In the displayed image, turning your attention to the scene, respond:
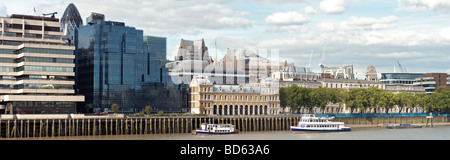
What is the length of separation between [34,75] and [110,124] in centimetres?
2246

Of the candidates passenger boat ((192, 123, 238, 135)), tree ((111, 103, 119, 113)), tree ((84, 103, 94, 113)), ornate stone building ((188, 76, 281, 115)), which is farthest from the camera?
ornate stone building ((188, 76, 281, 115))

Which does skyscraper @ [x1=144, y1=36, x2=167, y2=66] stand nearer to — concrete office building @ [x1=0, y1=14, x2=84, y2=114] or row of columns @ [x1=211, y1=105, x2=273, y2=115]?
row of columns @ [x1=211, y1=105, x2=273, y2=115]

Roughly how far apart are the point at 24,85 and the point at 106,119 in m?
21.8

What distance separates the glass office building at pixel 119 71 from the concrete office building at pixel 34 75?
14465 mm

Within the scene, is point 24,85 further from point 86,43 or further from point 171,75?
point 171,75

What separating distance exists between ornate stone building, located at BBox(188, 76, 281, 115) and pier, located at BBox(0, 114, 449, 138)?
711 inches

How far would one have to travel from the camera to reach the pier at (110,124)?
12426cm

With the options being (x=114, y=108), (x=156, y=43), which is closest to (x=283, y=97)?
(x=156, y=43)

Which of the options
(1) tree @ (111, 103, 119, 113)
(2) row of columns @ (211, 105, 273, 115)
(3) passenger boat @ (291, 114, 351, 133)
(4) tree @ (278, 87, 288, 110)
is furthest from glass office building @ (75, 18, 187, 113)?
(3) passenger boat @ (291, 114, 351, 133)

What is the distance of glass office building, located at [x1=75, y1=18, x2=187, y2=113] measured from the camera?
162 metres

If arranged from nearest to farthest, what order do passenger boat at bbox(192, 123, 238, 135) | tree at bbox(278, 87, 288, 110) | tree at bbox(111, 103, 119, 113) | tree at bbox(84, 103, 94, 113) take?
passenger boat at bbox(192, 123, 238, 135)
tree at bbox(111, 103, 119, 113)
tree at bbox(84, 103, 94, 113)
tree at bbox(278, 87, 288, 110)

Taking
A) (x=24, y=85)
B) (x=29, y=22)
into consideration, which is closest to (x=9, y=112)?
(x=24, y=85)
